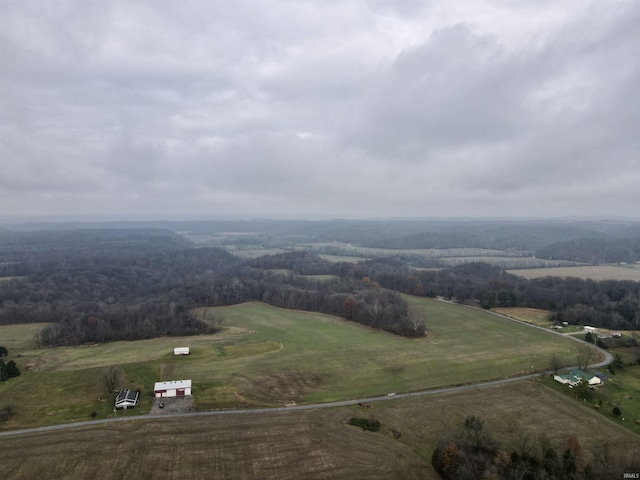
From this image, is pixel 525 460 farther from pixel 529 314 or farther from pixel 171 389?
pixel 529 314

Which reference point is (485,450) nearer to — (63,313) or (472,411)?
(472,411)

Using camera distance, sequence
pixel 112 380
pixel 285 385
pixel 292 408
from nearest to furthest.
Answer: pixel 292 408 → pixel 112 380 → pixel 285 385

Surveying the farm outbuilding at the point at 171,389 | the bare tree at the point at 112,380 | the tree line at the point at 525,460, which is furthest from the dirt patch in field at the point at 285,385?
the tree line at the point at 525,460

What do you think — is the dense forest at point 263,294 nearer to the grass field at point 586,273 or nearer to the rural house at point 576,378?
the grass field at point 586,273

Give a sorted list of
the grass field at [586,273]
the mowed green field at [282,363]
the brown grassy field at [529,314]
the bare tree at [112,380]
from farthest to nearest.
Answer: the grass field at [586,273], the brown grassy field at [529,314], the bare tree at [112,380], the mowed green field at [282,363]

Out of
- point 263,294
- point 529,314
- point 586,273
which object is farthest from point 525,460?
point 586,273

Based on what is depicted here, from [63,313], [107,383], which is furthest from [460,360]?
[63,313]
